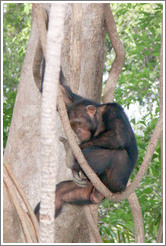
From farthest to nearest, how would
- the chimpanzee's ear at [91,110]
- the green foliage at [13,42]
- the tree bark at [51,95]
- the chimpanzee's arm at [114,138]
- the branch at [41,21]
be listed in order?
the green foliage at [13,42]
the chimpanzee's ear at [91,110]
the chimpanzee's arm at [114,138]
the branch at [41,21]
the tree bark at [51,95]

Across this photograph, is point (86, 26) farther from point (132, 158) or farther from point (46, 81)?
point (46, 81)

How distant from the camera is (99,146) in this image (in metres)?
2.72

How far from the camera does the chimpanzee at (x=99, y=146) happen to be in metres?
2.70

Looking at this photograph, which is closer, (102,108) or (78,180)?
(78,180)

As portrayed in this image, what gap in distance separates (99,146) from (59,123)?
2.00 feet

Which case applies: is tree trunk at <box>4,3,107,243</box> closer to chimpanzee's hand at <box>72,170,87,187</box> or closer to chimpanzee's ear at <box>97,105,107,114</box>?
chimpanzee's ear at <box>97,105,107,114</box>

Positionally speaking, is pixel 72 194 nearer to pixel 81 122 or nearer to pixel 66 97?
pixel 81 122

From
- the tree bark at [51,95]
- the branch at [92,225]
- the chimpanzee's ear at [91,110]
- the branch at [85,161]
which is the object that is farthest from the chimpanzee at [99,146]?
the tree bark at [51,95]

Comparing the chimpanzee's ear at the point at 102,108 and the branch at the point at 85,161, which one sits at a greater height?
the chimpanzee's ear at the point at 102,108

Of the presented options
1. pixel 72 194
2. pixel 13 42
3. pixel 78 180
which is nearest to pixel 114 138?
pixel 78 180

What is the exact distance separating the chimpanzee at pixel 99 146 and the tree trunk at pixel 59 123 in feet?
1.04

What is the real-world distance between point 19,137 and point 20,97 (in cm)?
36

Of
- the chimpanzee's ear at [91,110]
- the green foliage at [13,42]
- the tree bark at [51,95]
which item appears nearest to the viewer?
the tree bark at [51,95]

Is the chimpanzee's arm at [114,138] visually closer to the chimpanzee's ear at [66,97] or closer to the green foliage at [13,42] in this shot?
the chimpanzee's ear at [66,97]
